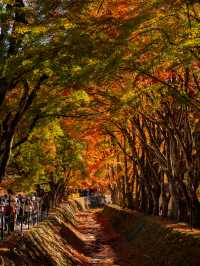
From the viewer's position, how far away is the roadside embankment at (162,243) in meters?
21.0

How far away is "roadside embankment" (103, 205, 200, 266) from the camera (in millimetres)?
21031

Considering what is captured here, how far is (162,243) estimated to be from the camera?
25.5 metres

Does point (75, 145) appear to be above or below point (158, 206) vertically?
above

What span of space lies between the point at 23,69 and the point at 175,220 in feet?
54.6

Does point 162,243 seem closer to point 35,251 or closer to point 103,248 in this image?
point 35,251

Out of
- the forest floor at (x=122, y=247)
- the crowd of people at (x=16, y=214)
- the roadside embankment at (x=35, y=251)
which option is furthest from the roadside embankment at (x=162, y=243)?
the crowd of people at (x=16, y=214)

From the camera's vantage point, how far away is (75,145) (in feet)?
143

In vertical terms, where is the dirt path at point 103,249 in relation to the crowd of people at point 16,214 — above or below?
below

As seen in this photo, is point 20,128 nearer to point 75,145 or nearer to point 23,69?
point 23,69

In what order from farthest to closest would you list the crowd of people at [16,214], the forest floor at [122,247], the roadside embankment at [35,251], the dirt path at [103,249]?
the dirt path at [103,249], the crowd of people at [16,214], the forest floor at [122,247], the roadside embankment at [35,251]

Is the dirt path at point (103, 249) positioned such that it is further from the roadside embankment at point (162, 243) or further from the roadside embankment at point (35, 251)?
the roadside embankment at point (35, 251)

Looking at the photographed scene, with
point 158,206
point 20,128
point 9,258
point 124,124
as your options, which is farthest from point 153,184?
point 9,258

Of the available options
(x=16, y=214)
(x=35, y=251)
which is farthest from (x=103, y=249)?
(x=35, y=251)

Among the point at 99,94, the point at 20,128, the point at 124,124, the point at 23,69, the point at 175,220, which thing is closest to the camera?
the point at 23,69
